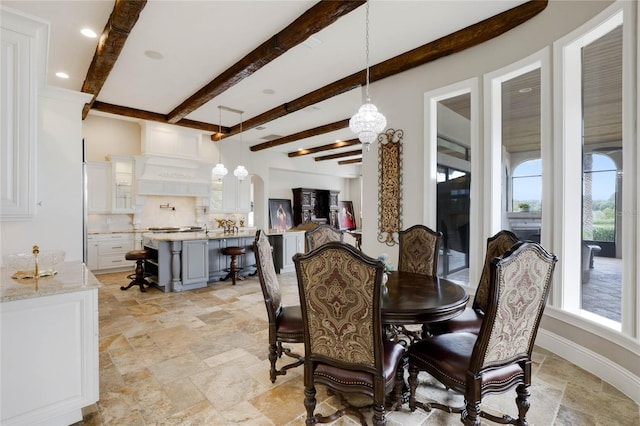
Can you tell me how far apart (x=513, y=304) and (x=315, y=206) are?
1010 cm

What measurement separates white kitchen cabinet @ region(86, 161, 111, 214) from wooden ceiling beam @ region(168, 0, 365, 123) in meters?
A: 2.99

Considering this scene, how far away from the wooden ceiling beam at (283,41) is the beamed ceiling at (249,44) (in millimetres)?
13

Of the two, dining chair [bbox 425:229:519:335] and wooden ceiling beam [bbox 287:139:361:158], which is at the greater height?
wooden ceiling beam [bbox 287:139:361:158]

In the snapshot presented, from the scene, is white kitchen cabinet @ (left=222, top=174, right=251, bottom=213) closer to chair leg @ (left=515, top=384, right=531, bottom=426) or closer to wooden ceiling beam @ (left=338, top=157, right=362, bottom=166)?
wooden ceiling beam @ (left=338, top=157, right=362, bottom=166)

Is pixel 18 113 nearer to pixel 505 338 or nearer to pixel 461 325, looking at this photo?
pixel 505 338

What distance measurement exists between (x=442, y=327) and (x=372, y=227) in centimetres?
236

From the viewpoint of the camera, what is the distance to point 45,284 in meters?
1.90

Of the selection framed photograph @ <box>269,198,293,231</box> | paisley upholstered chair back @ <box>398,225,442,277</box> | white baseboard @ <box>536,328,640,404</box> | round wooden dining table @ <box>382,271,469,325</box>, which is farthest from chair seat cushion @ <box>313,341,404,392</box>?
framed photograph @ <box>269,198,293,231</box>

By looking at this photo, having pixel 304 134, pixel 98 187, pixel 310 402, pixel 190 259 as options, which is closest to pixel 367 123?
pixel 310 402

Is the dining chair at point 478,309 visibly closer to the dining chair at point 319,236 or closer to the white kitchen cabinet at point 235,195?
the dining chair at point 319,236

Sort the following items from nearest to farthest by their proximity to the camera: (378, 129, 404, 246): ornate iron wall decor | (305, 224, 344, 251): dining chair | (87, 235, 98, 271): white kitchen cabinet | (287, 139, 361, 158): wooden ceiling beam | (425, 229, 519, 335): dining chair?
1. (425, 229, 519, 335): dining chair
2. (305, 224, 344, 251): dining chair
3. (378, 129, 404, 246): ornate iron wall decor
4. (87, 235, 98, 271): white kitchen cabinet
5. (287, 139, 361, 158): wooden ceiling beam

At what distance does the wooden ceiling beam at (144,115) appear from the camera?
5.79 meters

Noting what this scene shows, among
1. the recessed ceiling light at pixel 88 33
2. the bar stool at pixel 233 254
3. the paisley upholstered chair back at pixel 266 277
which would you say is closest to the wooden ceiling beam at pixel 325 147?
the bar stool at pixel 233 254

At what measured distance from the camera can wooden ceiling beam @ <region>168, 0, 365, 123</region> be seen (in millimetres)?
2920
